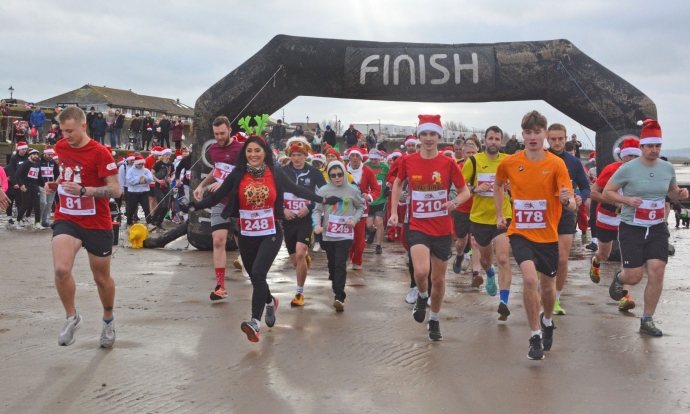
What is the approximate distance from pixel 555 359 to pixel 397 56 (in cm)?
904

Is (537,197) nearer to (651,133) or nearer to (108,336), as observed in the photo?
(651,133)

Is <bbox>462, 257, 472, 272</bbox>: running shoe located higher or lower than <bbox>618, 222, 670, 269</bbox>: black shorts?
lower

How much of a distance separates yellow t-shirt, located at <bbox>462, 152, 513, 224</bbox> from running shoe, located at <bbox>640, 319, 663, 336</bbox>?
192cm

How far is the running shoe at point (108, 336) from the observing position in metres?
6.71

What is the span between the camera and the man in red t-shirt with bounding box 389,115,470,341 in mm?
7285

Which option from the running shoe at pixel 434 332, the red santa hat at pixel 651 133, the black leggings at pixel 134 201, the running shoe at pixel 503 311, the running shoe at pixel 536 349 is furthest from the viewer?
the black leggings at pixel 134 201

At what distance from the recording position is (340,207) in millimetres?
9414

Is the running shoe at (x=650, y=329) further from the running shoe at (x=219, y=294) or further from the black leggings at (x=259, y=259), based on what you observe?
the running shoe at (x=219, y=294)

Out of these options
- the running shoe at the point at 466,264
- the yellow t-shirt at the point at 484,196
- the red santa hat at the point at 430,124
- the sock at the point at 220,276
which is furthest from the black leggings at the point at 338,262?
the running shoe at the point at 466,264

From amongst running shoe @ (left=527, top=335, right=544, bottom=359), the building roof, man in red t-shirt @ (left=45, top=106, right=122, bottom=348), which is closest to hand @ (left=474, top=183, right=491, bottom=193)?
running shoe @ (left=527, top=335, right=544, bottom=359)

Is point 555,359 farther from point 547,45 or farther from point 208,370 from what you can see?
point 547,45

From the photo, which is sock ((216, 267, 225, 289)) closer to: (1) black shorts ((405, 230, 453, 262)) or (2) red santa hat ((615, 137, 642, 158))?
(1) black shorts ((405, 230, 453, 262))

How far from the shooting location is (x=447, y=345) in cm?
707

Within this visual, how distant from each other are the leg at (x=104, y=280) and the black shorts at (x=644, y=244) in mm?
4740
